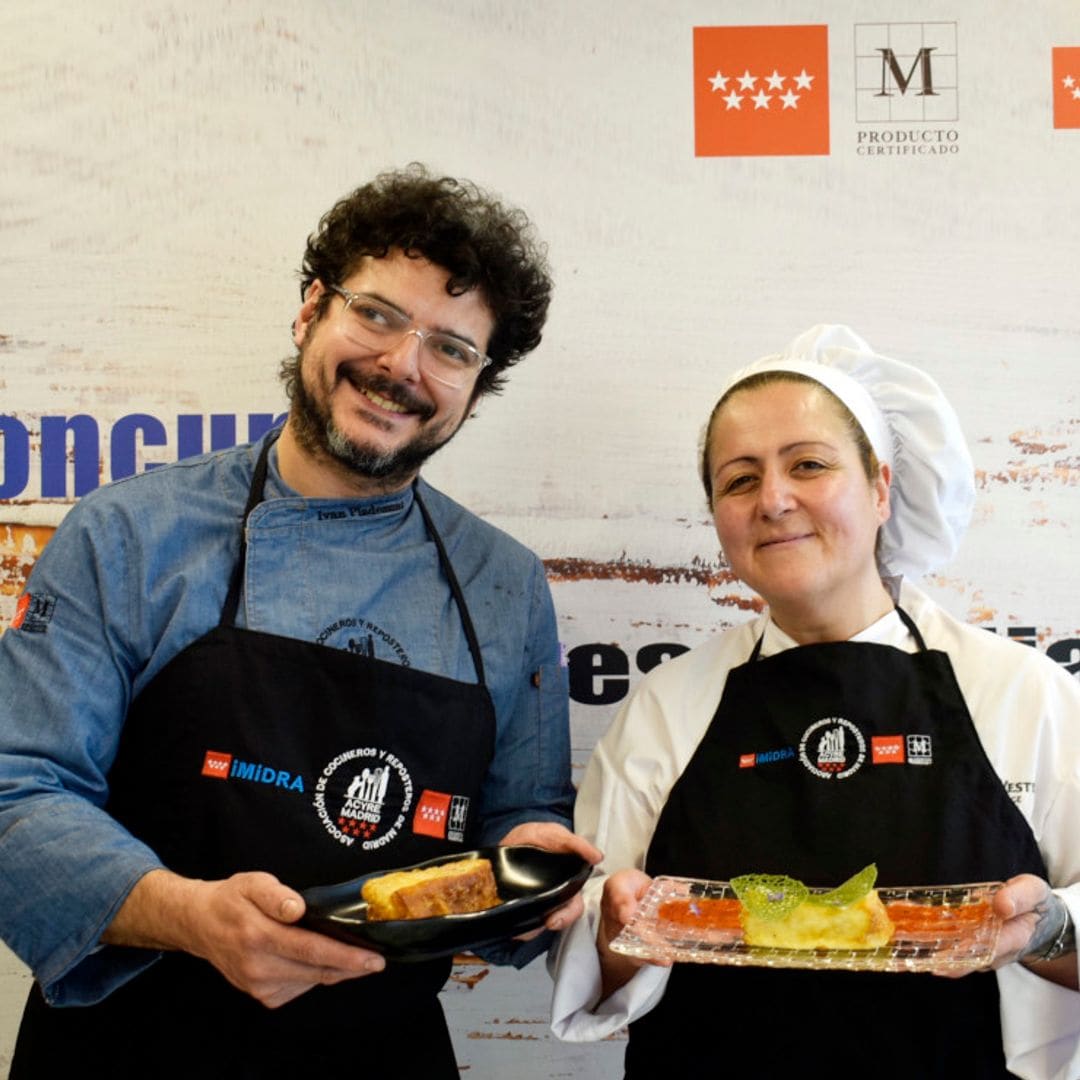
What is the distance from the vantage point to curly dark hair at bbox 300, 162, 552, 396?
187cm

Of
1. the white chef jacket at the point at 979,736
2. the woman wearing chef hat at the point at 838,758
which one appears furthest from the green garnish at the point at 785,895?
the white chef jacket at the point at 979,736

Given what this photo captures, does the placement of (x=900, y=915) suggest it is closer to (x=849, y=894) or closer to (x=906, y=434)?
(x=849, y=894)

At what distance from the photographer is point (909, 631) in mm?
1928

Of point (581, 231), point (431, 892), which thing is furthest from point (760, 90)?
point (431, 892)

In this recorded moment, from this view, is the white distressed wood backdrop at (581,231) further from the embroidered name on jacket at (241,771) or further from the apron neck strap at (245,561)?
the embroidered name on jacket at (241,771)

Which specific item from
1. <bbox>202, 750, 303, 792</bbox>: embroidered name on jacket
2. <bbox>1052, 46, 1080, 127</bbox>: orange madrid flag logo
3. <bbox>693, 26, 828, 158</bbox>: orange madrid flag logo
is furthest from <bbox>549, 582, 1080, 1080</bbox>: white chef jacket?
<bbox>1052, 46, 1080, 127</bbox>: orange madrid flag logo

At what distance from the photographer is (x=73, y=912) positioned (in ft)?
4.81

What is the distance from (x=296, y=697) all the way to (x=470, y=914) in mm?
492

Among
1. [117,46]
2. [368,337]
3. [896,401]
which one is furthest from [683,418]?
[117,46]

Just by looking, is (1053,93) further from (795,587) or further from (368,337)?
(368,337)

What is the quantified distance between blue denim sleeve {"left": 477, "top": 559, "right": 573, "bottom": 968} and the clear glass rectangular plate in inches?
13.6

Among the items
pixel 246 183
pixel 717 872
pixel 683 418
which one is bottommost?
pixel 717 872

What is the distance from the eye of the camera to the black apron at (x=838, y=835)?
164 centimetres

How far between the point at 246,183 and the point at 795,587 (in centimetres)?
141
